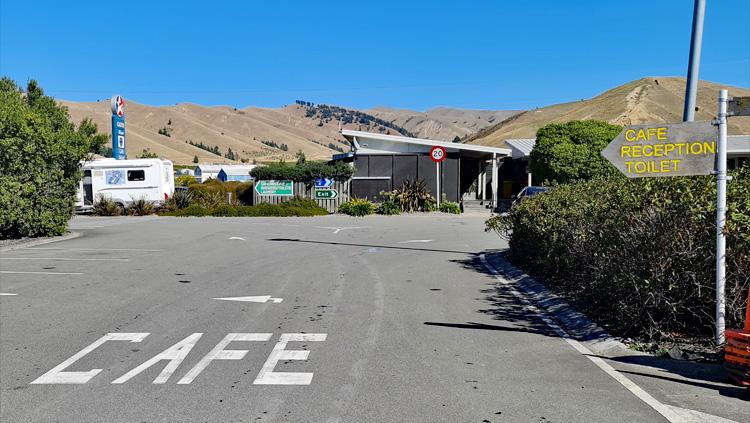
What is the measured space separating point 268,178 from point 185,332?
2815 cm

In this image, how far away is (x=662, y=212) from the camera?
6.69m

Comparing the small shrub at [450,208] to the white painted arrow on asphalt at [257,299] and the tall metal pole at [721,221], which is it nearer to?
the white painted arrow on asphalt at [257,299]

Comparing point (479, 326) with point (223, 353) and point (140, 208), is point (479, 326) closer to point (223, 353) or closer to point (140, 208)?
point (223, 353)

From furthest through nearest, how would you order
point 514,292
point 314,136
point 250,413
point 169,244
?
1. point 314,136
2. point 169,244
3. point 514,292
4. point 250,413

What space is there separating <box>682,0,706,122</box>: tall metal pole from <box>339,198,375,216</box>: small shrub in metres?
24.7

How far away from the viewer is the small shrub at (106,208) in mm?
32844

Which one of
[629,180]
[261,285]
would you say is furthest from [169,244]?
[629,180]

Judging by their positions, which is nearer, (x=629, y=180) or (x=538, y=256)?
(x=629, y=180)

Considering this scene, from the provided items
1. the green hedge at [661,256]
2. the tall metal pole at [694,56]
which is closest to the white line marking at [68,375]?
the green hedge at [661,256]

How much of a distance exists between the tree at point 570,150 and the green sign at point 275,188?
623 inches

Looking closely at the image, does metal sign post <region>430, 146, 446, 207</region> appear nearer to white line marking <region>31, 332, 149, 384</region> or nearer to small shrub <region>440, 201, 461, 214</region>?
small shrub <region>440, 201, 461, 214</region>

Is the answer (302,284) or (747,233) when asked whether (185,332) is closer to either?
(302,284)

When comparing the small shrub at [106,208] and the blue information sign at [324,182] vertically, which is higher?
the blue information sign at [324,182]

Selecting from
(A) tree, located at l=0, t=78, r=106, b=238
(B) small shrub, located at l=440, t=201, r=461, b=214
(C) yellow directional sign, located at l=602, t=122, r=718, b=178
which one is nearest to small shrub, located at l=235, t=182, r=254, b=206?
(B) small shrub, located at l=440, t=201, r=461, b=214
